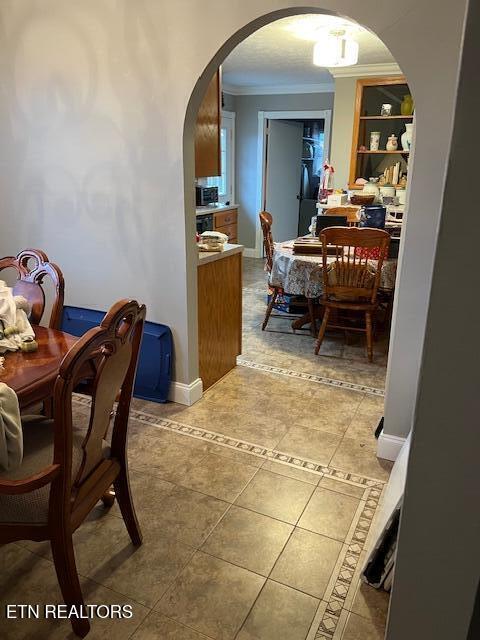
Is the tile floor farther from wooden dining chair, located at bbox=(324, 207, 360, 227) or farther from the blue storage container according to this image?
wooden dining chair, located at bbox=(324, 207, 360, 227)

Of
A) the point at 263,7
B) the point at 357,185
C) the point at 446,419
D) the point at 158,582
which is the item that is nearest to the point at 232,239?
the point at 357,185

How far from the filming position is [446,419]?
81cm

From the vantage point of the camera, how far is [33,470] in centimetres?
144

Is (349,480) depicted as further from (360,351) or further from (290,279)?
(290,279)

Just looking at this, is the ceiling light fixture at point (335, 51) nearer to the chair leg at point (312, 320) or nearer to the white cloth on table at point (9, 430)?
the chair leg at point (312, 320)

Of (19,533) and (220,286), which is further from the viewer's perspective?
(220,286)

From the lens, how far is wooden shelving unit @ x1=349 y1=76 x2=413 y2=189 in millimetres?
5133

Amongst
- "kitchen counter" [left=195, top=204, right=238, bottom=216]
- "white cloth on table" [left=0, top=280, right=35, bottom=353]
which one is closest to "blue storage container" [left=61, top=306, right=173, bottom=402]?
"white cloth on table" [left=0, top=280, right=35, bottom=353]

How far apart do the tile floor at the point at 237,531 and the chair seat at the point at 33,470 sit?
0.42 m

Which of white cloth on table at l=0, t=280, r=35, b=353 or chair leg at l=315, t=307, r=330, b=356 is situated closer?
white cloth on table at l=0, t=280, r=35, b=353

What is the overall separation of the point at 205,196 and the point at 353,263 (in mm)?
2996

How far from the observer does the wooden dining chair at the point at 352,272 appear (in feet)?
11.0

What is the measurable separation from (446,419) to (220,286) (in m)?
2.37

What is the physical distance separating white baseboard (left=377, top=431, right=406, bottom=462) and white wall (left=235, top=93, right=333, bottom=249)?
5.25 metres
